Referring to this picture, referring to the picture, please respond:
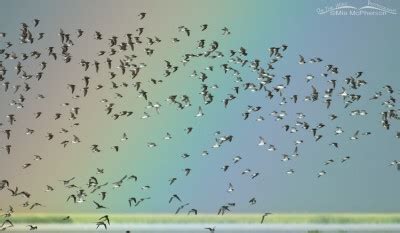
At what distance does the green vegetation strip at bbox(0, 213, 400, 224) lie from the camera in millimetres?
10781

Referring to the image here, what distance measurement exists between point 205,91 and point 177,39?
42.4 inches

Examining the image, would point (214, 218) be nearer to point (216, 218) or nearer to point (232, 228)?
point (216, 218)

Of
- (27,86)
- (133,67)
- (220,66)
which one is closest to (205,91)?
(220,66)

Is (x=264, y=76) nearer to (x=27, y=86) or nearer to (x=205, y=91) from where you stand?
(x=205, y=91)

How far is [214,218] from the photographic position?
11.1 m

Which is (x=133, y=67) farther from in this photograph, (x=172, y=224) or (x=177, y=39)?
(x=172, y=224)

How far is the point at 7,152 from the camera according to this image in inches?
425

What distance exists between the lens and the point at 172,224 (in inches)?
440

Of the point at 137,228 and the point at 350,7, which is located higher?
the point at 350,7

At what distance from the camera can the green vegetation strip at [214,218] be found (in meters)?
10.8

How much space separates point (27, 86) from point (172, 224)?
3.66 m

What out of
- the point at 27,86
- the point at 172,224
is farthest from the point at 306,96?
the point at 27,86

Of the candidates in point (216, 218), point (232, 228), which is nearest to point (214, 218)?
point (216, 218)

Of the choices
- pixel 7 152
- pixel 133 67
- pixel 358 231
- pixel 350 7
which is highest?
pixel 350 7
